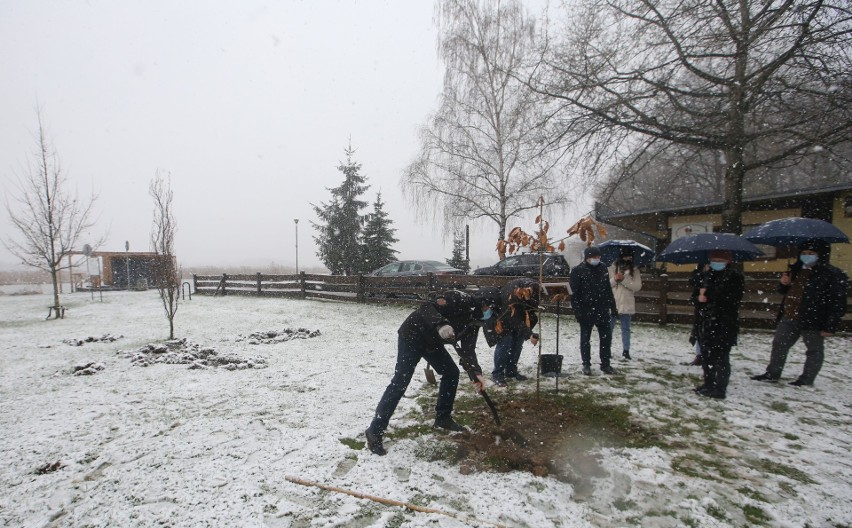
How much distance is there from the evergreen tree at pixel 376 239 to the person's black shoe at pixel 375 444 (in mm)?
18787

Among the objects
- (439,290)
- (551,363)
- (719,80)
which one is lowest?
(551,363)

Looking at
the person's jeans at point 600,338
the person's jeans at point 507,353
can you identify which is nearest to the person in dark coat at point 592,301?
the person's jeans at point 600,338

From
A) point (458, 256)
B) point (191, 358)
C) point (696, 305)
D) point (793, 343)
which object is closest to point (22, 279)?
point (458, 256)

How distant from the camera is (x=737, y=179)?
7.68m

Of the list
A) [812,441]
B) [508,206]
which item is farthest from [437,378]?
[508,206]

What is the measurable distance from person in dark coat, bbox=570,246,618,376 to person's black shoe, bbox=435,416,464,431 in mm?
2477

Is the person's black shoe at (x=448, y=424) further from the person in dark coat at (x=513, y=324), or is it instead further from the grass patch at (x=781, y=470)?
the grass patch at (x=781, y=470)

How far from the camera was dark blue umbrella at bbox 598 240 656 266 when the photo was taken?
6168 millimetres

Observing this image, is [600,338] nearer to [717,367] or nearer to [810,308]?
[717,367]

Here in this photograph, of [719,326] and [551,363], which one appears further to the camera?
[551,363]

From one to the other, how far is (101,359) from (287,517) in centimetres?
599

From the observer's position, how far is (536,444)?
3123mm

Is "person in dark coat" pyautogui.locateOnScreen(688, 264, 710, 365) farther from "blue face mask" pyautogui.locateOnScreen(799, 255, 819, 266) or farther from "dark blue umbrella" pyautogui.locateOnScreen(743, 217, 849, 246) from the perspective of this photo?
"blue face mask" pyautogui.locateOnScreen(799, 255, 819, 266)

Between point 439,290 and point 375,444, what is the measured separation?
154cm
